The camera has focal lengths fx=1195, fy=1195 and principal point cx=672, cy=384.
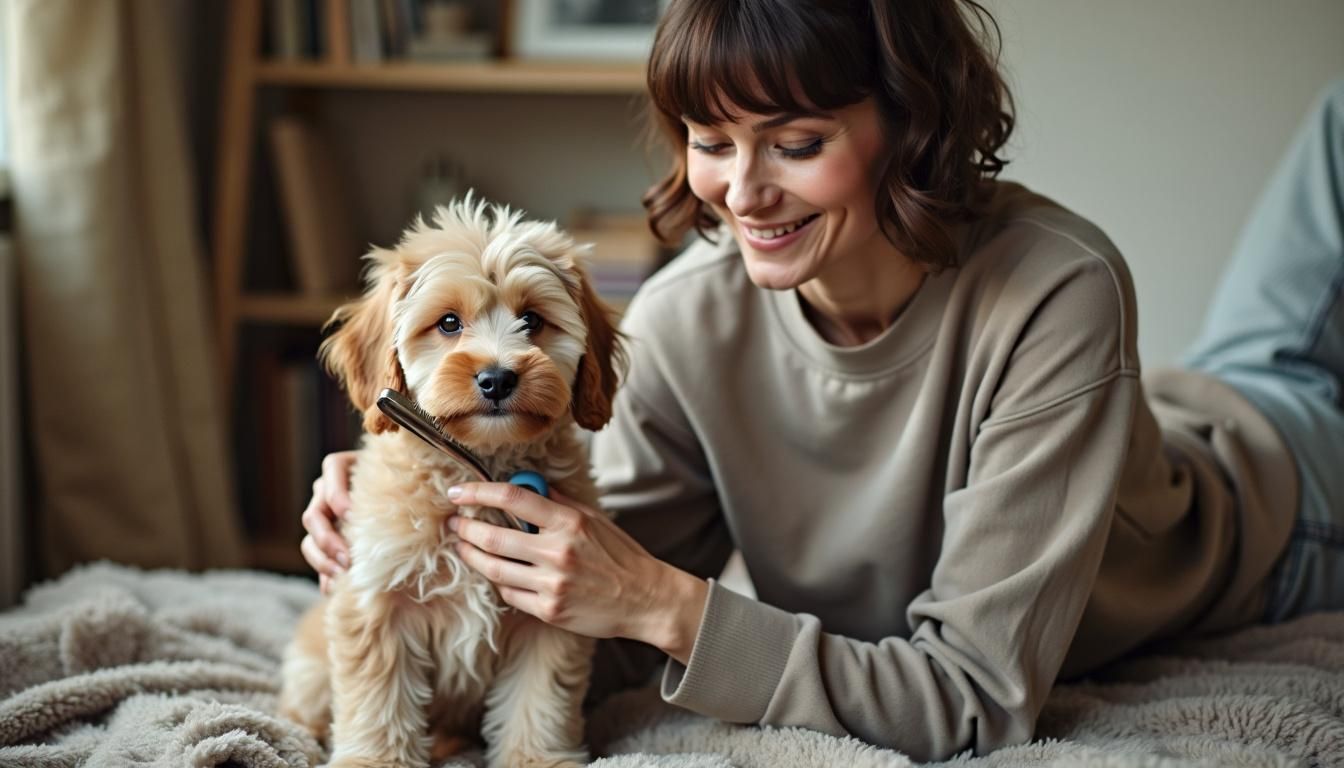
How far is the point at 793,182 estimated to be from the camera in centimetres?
138

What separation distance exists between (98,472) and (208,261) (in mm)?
821

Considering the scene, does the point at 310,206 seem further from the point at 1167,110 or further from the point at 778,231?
the point at 1167,110

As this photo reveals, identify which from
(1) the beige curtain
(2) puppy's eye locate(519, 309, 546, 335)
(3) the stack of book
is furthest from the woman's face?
(1) the beige curtain

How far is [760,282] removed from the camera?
1.44 meters

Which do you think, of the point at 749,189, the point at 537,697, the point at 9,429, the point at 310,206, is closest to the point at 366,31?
the point at 310,206

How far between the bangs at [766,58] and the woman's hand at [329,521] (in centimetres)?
61

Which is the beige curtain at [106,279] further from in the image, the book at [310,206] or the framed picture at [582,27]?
the framed picture at [582,27]

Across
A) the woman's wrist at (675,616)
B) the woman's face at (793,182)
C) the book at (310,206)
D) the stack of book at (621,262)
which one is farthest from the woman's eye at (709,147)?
the book at (310,206)

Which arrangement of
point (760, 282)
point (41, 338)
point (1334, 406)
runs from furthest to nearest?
point (41, 338), point (1334, 406), point (760, 282)

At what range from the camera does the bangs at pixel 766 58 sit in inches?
50.9

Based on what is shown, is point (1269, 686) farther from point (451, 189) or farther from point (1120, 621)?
point (451, 189)

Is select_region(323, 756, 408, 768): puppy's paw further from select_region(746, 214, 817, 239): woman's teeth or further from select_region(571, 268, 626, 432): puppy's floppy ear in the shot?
select_region(746, 214, 817, 239): woman's teeth

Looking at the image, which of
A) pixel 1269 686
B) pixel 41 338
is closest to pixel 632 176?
pixel 41 338

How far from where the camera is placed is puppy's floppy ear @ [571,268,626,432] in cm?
133
